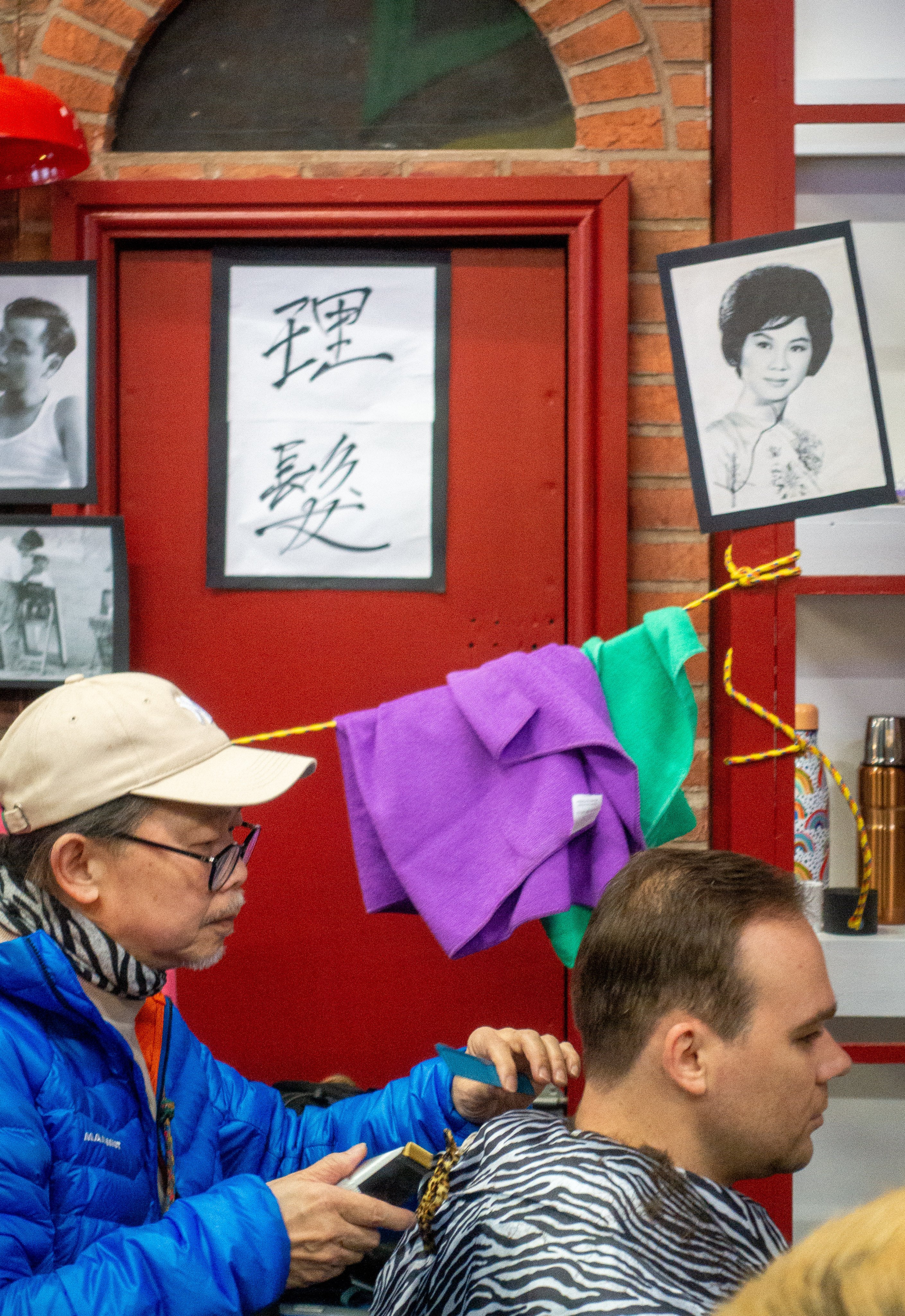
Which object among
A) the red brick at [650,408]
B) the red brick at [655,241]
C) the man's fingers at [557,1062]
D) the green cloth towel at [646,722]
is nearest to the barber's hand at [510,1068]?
the man's fingers at [557,1062]

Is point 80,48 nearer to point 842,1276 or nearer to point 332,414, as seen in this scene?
point 332,414

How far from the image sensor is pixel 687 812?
1676 millimetres

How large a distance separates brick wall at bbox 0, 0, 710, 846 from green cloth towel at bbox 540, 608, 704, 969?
1.95 feet

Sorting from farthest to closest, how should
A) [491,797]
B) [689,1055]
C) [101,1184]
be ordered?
[491,797] → [101,1184] → [689,1055]

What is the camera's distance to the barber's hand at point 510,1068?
59.2 inches

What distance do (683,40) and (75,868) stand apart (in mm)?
1811

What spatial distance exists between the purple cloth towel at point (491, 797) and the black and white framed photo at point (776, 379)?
0.38 meters

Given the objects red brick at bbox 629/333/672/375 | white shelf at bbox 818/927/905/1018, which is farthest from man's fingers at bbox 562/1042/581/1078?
red brick at bbox 629/333/672/375

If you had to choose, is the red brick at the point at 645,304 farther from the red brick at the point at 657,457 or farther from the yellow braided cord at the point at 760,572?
the yellow braided cord at the point at 760,572

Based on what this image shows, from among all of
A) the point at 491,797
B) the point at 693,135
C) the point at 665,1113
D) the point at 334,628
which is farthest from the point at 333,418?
the point at 665,1113

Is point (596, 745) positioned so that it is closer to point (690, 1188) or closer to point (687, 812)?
point (687, 812)

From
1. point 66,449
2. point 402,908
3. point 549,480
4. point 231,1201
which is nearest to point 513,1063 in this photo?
point 402,908

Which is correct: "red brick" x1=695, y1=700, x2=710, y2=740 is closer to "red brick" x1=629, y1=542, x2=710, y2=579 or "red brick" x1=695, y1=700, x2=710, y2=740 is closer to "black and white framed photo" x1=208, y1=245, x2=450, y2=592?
"red brick" x1=629, y1=542, x2=710, y2=579

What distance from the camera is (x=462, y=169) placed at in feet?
7.22
